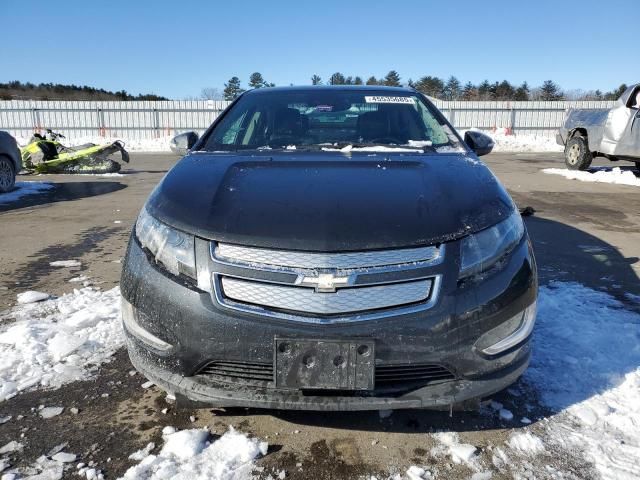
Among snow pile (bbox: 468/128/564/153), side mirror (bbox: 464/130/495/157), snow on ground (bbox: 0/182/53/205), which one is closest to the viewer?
side mirror (bbox: 464/130/495/157)

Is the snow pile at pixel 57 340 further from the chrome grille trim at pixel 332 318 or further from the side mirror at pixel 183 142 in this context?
the chrome grille trim at pixel 332 318

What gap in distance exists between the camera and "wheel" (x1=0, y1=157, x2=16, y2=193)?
853cm

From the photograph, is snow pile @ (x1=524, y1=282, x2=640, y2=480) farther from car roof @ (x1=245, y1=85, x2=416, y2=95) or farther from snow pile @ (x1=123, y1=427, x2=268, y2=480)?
car roof @ (x1=245, y1=85, x2=416, y2=95)

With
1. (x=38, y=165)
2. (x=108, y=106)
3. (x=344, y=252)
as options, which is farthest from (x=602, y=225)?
(x=108, y=106)

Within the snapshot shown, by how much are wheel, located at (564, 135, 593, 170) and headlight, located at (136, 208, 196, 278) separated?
38.9ft

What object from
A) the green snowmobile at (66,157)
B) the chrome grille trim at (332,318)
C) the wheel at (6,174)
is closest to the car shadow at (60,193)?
the wheel at (6,174)

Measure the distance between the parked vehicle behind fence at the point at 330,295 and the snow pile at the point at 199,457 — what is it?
0.22 m

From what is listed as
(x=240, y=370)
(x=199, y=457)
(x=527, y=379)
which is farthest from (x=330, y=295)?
(x=527, y=379)

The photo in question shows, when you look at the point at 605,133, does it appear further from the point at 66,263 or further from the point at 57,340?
the point at 57,340

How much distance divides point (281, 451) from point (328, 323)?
66 cm

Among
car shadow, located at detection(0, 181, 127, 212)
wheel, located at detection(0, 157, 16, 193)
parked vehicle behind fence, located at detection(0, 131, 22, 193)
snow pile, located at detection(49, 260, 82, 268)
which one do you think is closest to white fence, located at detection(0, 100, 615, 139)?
car shadow, located at detection(0, 181, 127, 212)

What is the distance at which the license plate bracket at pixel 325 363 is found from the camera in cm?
171

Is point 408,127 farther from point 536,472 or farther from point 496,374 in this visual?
point 536,472

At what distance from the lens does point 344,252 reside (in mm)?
1776
